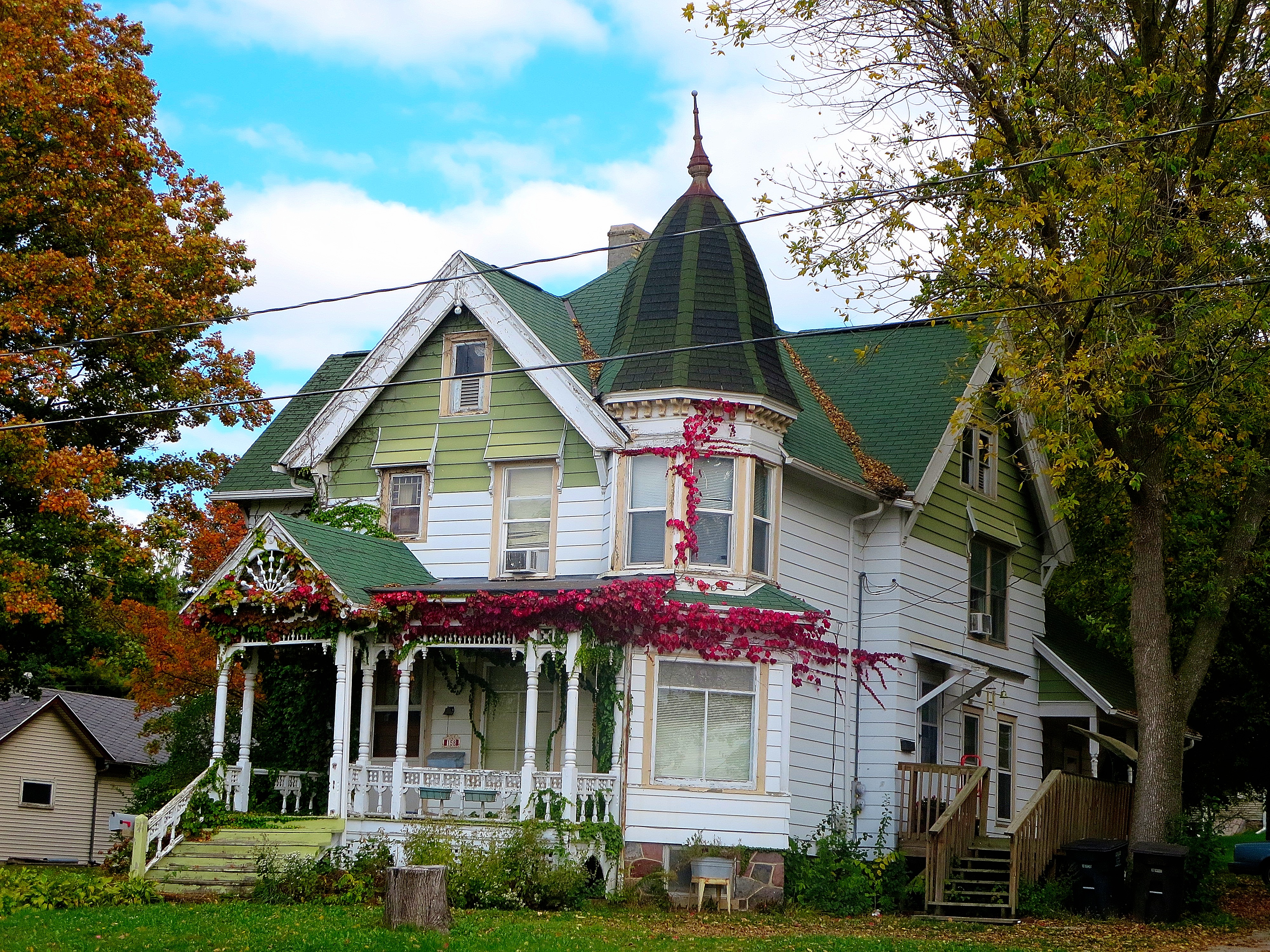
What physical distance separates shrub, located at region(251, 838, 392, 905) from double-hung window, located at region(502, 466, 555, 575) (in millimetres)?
4904

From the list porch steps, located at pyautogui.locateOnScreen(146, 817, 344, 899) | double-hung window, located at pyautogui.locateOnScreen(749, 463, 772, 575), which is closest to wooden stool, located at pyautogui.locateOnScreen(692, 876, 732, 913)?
double-hung window, located at pyautogui.locateOnScreen(749, 463, 772, 575)

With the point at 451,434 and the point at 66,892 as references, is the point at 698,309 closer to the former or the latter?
the point at 451,434

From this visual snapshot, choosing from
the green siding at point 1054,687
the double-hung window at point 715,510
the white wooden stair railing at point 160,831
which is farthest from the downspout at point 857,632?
the white wooden stair railing at point 160,831

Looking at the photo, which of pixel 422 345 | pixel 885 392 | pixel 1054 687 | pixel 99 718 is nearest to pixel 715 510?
pixel 422 345

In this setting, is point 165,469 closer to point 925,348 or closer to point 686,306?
point 686,306

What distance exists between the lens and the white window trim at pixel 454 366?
79.0 ft

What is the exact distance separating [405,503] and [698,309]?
238 inches

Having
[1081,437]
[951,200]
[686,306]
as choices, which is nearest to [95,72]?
[686,306]

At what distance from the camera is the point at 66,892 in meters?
18.2

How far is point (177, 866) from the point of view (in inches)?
810

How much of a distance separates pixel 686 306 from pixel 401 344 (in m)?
4.98

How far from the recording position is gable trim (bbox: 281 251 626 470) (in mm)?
22812

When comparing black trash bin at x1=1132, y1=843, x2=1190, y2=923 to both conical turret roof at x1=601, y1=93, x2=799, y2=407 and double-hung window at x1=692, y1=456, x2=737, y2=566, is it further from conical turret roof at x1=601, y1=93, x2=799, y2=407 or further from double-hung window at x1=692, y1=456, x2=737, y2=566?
conical turret roof at x1=601, y1=93, x2=799, y2=407

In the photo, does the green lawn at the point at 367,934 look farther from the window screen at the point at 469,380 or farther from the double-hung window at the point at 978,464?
the double-hung window at the point at 978,464
